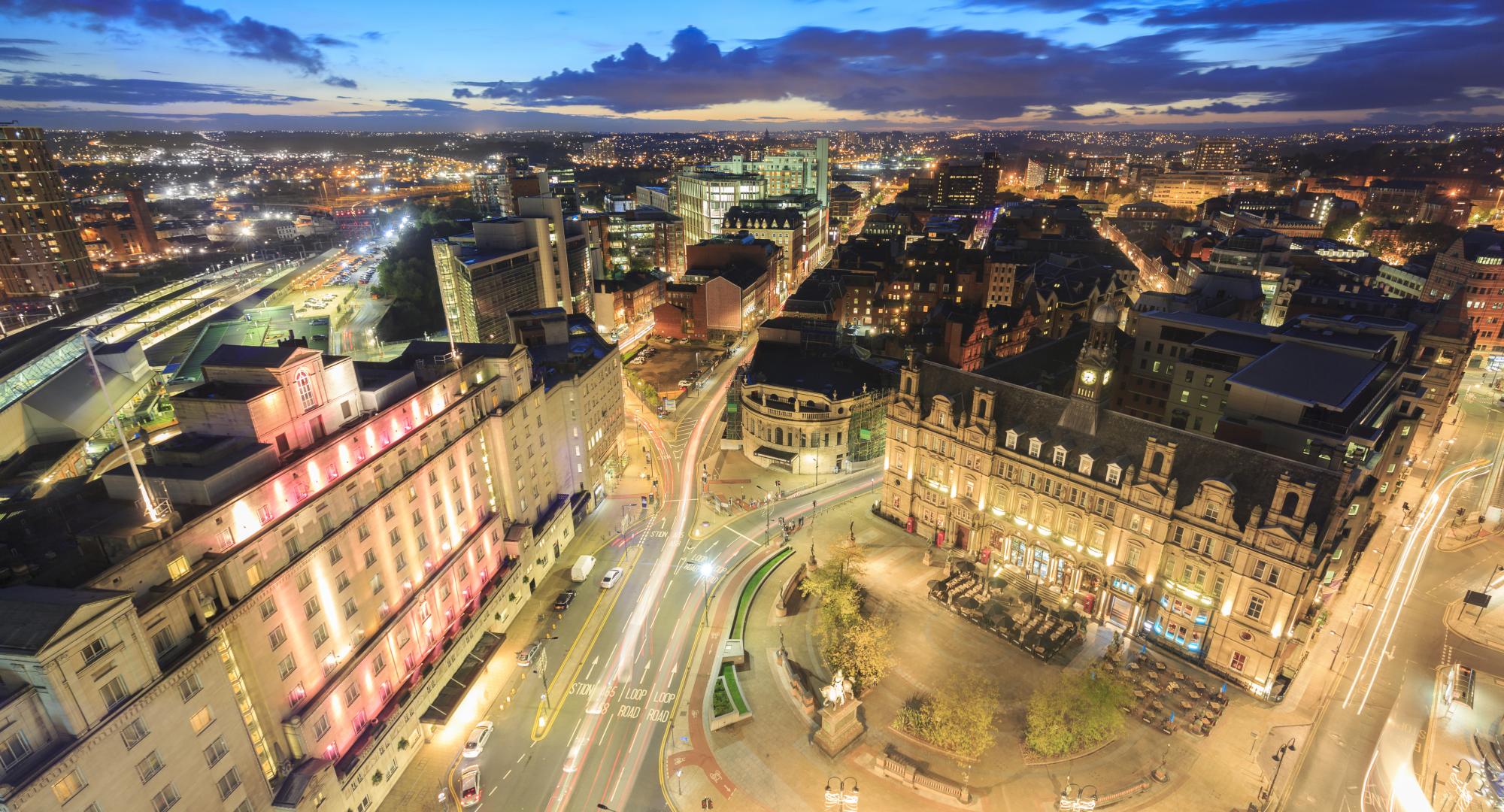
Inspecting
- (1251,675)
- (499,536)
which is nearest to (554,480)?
(499,536)

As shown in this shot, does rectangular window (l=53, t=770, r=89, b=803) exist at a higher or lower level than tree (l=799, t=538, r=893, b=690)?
higher

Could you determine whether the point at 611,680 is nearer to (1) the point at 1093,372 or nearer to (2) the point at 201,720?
(2) the point at 201,720

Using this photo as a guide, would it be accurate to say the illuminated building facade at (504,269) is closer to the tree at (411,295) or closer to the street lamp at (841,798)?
the tree at (411,295)

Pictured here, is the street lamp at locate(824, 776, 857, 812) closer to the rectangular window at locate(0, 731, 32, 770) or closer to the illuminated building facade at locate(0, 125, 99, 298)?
the rectangular window at locate(0, 731, 32, 770)

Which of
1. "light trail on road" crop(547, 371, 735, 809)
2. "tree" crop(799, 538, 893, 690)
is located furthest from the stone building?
"light trail on road" crop(547, 371, 735, 809)

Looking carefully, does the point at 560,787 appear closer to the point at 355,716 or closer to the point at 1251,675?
the point at 355,716

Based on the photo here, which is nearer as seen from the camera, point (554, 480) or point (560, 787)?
point (560, 787)
